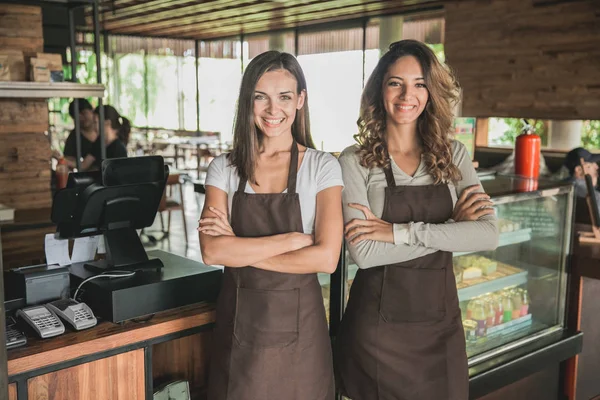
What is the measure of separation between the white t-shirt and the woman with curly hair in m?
0.16

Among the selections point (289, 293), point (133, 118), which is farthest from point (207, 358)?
point (133, 118)

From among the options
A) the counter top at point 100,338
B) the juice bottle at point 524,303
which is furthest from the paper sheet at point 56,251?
the juice bottle at point 524,303

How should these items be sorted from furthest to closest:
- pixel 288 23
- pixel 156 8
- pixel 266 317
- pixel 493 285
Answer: pixel 288 23
pixel 156 8
pixel 493 285
pixel 266 317

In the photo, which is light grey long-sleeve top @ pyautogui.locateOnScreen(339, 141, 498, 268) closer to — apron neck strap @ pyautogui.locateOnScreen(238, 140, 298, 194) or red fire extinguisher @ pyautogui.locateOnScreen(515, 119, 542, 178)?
apron neck strap @ pyautogui.locateOnScreen(238, 140, 298, 194)

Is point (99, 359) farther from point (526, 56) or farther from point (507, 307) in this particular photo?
point (526, 56)

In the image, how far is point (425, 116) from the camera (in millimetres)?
2158

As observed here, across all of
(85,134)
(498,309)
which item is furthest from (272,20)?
(498,309)

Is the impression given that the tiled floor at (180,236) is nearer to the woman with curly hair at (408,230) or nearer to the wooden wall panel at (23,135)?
the wooden wall panel at (23,135)

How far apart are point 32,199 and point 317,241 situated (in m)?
3.72

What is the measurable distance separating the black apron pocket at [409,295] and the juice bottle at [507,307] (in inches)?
52.8

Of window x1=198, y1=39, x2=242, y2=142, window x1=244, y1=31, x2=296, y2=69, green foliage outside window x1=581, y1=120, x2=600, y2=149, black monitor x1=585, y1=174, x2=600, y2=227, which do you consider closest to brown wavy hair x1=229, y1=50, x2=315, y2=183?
black monitor x1=585, y1=174, x2=600, y2=227

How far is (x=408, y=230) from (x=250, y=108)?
2.09 ft

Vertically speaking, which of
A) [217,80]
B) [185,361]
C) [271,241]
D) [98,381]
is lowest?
[185,361]

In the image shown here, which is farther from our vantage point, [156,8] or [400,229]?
[156,8]
